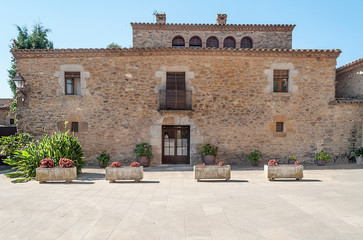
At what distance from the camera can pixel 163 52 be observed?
409 inches

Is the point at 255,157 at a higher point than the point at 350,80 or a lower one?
lower

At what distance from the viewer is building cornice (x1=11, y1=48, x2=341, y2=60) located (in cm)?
1034

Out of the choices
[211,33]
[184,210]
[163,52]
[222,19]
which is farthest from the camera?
[222,19]

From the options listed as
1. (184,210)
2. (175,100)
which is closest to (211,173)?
(184,210)

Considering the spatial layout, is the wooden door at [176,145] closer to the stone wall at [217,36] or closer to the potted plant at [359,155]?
the stone wall at [217,36]

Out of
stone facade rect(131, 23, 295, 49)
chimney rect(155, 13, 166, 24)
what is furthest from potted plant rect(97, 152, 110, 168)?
chimney rect(155, 13, 166, 24)

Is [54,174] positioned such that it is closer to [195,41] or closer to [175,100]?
[175,100]

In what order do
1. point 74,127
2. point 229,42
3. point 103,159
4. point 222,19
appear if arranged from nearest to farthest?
1. point 103,159
2. point 74,127
3. point 229,42
4. point 222,19

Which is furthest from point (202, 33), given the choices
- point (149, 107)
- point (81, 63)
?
point (81, 63)

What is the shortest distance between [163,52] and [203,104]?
3245 millimetres

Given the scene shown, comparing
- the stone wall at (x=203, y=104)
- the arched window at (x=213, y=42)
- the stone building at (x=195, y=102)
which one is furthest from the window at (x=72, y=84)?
the arched window at (x=213, y=42)

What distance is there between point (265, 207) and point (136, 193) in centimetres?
336

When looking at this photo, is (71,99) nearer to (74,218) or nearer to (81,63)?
(81,63)

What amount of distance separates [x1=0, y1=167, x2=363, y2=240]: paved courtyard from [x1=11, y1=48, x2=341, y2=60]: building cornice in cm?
623
